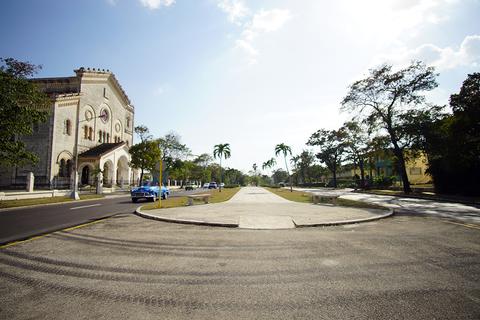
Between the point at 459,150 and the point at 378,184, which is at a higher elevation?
the point at 459,150

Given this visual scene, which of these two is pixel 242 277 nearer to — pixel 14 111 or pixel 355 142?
pixel 14 111

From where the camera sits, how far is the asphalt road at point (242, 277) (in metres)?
3.10

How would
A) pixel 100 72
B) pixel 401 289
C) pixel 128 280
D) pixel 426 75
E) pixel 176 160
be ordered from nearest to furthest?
1. pixel 401 289
2. pixel 128 280
3. pixel 426 75
4. pixel 100 72
5. pixel 176 160

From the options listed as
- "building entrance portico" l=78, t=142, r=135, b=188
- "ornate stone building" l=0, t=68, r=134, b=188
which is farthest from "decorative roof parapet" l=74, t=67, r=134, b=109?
"building entrance portico" l=78, t=142, r=135, b=188

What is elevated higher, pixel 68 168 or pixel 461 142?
pixel 461 142

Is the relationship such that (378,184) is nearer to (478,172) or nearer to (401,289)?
(478,172)

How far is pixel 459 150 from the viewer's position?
2403 centimetres

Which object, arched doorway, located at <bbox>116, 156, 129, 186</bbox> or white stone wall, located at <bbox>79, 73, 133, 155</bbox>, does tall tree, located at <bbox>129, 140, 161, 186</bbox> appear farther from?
white stone wall, located at <bbox>79, 73, 133, 155</bbox>

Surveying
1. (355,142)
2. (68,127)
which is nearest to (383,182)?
(355,142)

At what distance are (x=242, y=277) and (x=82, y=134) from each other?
46498 mm

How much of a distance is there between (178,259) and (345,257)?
3622mm

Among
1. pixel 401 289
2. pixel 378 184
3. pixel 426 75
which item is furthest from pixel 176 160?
pixel 401 289

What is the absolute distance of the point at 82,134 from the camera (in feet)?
136

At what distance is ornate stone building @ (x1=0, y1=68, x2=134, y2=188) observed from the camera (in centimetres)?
3484
